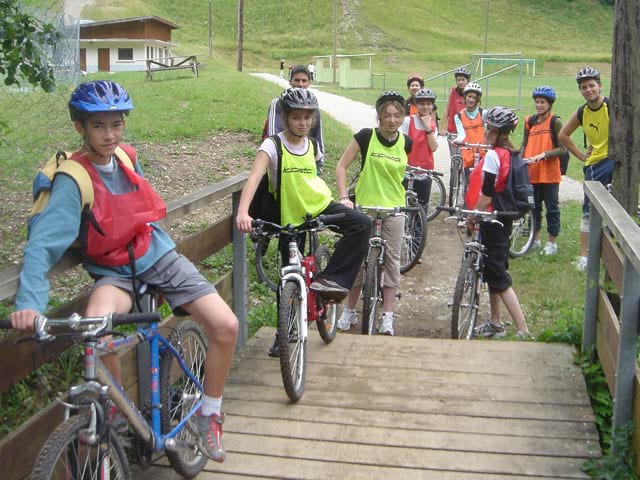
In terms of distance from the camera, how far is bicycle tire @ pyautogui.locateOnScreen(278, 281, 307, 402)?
481 cm

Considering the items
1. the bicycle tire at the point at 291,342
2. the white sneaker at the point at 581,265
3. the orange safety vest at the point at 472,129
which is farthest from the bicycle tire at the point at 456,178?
the bicycle tire at the point at 291,342

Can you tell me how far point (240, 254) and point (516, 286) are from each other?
13.9 feet

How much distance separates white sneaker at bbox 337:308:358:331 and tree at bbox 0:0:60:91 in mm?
3052

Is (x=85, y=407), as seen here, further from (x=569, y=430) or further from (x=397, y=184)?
(x=397, y=184)

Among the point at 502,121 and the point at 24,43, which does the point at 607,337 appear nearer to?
the point at 502,121

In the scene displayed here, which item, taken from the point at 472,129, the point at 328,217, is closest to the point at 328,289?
the point at 328,217

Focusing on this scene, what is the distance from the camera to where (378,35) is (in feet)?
277

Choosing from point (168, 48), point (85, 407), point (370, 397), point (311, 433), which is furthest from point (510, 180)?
point (168, 48)

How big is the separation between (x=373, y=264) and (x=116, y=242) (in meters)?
3.56

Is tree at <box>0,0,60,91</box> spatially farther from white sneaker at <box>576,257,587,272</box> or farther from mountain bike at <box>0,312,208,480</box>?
white sneaker at <box>576,257,587,272</box>

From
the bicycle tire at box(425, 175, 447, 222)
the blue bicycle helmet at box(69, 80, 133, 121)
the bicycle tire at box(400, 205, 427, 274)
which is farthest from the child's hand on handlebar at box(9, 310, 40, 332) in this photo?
the bicycle tire at box(425, 175, 447, 222)

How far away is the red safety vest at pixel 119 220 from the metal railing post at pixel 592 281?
2.81 m

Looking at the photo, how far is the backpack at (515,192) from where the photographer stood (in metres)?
7.03

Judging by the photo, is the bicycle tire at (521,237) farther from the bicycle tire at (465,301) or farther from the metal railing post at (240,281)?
the metal railing post at (240,281)
